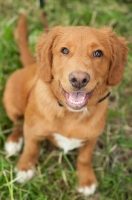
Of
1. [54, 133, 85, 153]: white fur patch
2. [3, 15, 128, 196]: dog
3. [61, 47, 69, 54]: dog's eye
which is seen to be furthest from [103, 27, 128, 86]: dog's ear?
[54, 133, 85, 153]: white fur patch

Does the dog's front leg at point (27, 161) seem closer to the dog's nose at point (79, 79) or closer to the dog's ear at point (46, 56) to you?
the dog's ear at point (46, 56)

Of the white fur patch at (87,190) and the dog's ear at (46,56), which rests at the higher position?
the dog's ear at (46,56)

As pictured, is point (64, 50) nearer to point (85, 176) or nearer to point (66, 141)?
point (66, 141)

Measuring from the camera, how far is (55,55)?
3.08m

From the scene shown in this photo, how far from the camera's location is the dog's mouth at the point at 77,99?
292 centimetres

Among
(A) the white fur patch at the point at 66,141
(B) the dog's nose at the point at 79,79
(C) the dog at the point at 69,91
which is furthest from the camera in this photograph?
(A) the white fur patch at the point at 66,141

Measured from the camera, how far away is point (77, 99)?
295 centimetres

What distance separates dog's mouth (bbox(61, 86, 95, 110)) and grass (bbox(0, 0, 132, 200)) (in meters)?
1.14

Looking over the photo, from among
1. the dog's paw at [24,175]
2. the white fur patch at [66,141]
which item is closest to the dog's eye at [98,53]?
the white fur patch at [66,141]

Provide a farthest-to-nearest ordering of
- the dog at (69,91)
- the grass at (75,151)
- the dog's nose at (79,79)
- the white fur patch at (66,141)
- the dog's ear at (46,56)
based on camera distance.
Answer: the grass at (75,151)
the white fur patch at (66,141)
the dog's ear at (46,56)
the dog at (69,91)
the dog's nose at (79,79)

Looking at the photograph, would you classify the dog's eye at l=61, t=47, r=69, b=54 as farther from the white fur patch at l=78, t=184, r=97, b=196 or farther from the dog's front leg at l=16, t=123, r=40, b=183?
the white fur patch at l=78, t=184, r=97, b=196

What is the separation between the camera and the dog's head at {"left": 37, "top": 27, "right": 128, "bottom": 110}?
281 cm

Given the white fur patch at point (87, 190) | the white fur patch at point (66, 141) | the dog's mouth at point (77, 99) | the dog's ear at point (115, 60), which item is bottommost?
the white fur patch at point (87, 190)

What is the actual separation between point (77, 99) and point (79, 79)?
0.95 ft
